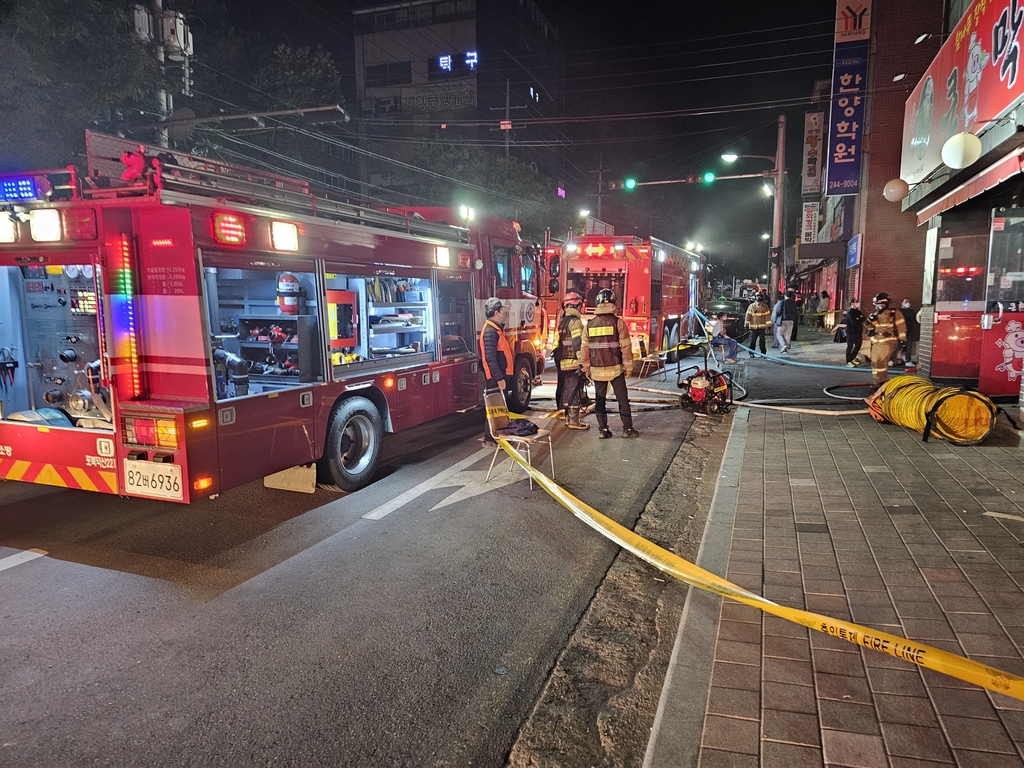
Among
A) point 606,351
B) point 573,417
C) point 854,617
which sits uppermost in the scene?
point 606,351

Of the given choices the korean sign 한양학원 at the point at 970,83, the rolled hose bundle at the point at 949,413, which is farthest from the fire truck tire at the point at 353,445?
the korean sign 한양학원 at the point at 970,83

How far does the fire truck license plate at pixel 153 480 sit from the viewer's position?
463 cm

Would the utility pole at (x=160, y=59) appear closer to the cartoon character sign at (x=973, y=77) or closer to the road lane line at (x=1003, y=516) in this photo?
the cartoon character sign at (x=973, y=77)

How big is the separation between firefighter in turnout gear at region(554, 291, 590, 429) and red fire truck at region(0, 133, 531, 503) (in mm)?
2763

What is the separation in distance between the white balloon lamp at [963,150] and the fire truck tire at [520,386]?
6001 mm

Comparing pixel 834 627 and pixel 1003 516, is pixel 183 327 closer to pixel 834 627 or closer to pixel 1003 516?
pixel 834 627

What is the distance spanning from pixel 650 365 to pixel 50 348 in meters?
12.7

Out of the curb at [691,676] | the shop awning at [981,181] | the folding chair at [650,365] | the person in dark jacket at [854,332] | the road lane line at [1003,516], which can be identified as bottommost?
the curb at [691,676]

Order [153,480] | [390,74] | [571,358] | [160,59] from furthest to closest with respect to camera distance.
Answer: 1. [390,74]
2. [160,59]
3. [571,358]
4. [153,480]

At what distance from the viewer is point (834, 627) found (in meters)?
3.35

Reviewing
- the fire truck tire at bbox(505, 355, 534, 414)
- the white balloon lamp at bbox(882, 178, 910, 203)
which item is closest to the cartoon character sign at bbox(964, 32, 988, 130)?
the white balloon lamp at bbox(882, 178, 910, 203)

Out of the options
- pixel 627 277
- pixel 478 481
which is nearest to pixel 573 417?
pixel 478 481

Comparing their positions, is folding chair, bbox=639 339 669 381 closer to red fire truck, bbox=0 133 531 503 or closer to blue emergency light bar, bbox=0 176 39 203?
red fire truck, bbox=0 133 531 503

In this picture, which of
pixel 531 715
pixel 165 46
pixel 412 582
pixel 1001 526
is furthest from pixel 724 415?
pixel 165 46
